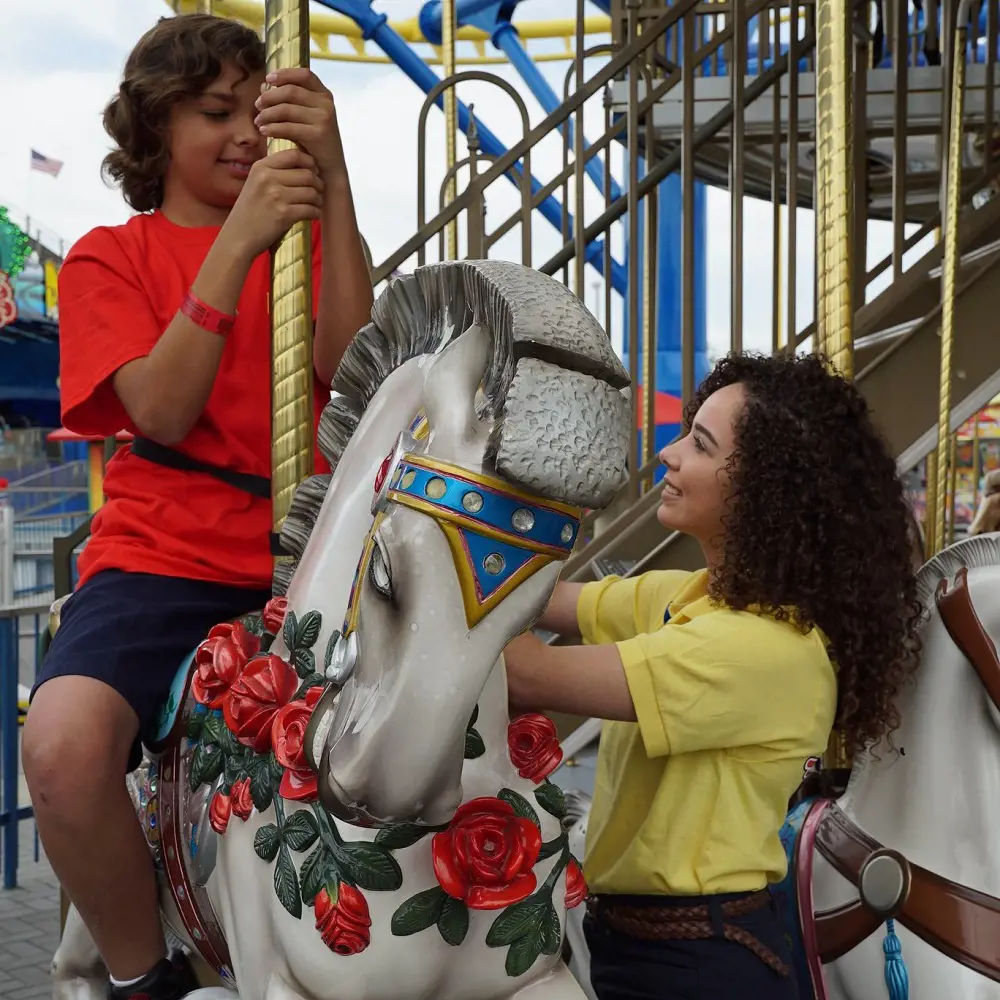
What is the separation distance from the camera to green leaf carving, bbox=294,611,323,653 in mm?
1011

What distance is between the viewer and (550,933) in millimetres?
995

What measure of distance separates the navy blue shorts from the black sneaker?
0.22 m

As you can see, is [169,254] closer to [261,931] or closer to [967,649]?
[261,931]

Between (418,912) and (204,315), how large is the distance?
63cm

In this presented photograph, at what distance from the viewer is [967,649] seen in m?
1.40

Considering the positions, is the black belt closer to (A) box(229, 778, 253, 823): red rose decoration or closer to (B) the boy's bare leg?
(B) the boy's bare leg

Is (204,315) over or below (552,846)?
over

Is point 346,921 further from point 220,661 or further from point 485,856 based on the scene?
point 220,661

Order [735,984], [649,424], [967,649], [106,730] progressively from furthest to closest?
1. [649,424]
2. [967,649]
3. [735,984]
4. [106,730]

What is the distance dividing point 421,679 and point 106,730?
52 cm

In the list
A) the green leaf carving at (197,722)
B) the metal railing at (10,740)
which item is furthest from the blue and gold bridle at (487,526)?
the metal railing at (10,740)

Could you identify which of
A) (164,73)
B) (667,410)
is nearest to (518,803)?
(164,73)

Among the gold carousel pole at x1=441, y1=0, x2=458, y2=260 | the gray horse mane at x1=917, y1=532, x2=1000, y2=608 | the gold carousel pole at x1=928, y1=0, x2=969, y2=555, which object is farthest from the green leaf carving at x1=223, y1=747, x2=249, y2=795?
the gold carousel pole at x1=441, y1=0, x2=458, y2=260

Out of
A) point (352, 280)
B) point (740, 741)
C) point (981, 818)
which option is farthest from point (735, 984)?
point (352, 280)
